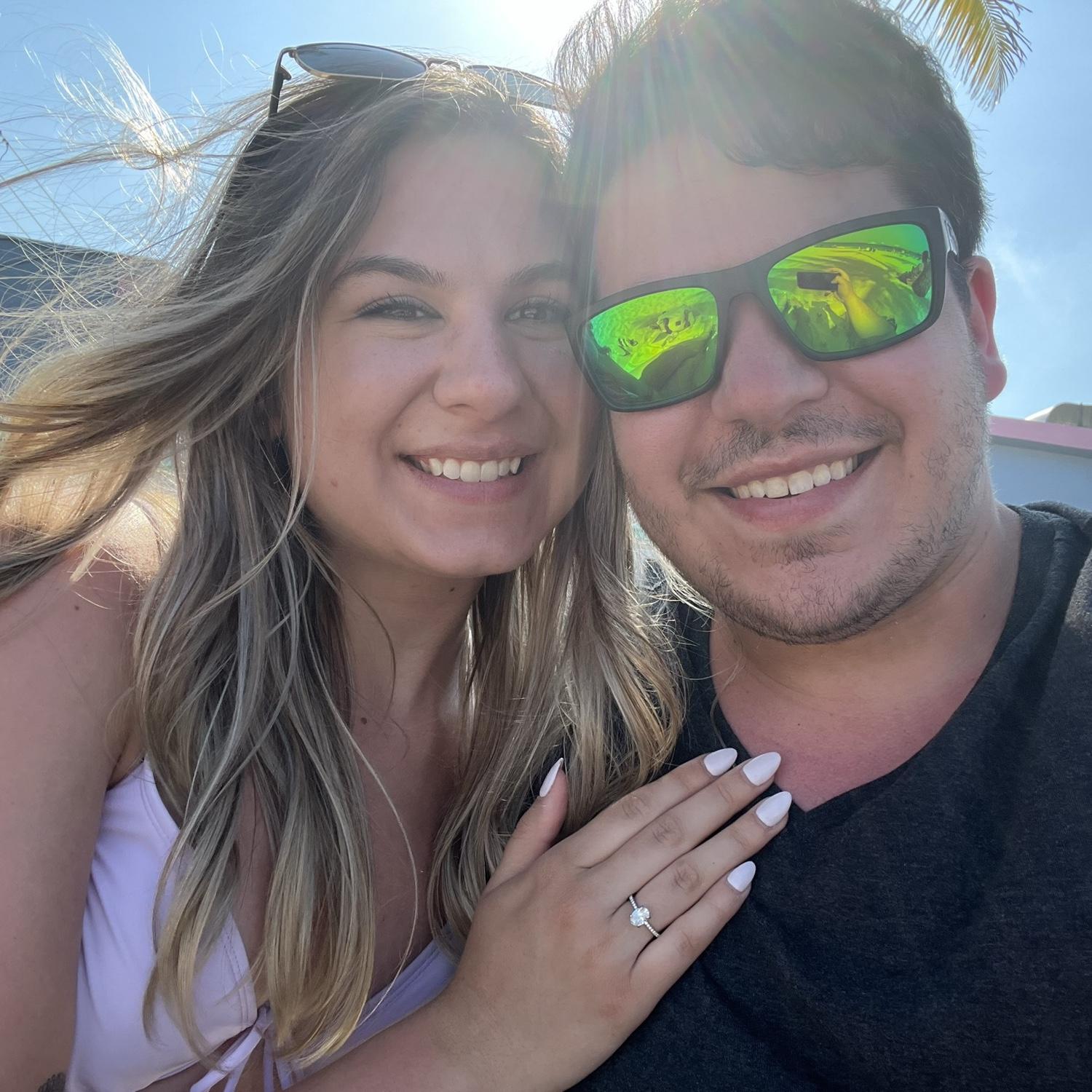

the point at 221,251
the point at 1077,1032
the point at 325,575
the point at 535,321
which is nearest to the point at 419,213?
the point at 535,321

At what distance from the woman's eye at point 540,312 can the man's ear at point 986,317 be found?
84 cm

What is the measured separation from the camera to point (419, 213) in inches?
71.3

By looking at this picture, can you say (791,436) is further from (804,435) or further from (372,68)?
(372,68)

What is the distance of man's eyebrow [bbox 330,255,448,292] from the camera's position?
1767 mm

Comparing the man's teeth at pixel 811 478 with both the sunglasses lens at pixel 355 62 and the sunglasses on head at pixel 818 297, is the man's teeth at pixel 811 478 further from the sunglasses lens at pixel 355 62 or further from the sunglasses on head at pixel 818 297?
the sunglasses lens at pixel 355 62

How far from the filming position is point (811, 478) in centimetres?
163

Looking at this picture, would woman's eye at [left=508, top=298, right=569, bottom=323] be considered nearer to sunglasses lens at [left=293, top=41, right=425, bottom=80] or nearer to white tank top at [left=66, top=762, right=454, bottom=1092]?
sunglasses lens at [left=293, top=41, right=425, bottom=80]

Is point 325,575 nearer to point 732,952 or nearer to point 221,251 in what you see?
point 221,251

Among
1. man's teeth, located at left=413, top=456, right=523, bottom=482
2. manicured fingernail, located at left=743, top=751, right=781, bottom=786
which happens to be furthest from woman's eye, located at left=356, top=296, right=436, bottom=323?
manicured fingernail, located at left=743, top=751, right=781, bottom=786

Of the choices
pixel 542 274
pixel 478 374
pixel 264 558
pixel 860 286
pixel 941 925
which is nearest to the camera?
pixel 941 925

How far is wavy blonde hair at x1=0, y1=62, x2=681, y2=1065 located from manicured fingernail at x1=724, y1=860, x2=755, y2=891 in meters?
0.36

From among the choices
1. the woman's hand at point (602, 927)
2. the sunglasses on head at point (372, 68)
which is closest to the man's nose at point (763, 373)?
the woman's hand at point (602, 927)

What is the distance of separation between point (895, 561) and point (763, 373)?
422 millimetres

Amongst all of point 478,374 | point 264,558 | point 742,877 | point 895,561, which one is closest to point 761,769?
point 742,877
